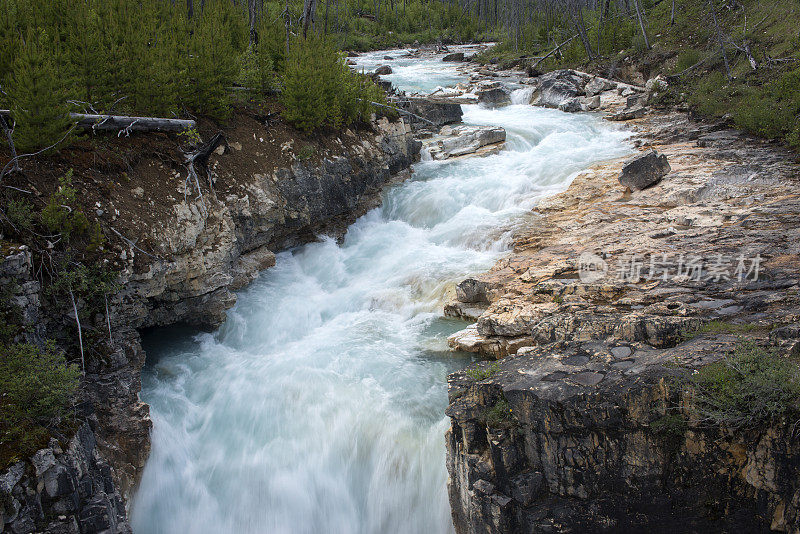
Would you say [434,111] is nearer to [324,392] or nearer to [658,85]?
[658,85]

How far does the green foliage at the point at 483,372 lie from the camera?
685 centimetres

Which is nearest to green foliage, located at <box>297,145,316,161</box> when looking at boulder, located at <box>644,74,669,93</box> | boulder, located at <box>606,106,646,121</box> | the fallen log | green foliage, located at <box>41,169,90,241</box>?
the fallen log

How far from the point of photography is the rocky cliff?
605 cm

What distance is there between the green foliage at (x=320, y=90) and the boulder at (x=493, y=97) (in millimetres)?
11496

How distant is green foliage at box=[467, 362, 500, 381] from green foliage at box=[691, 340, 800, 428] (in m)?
2.34

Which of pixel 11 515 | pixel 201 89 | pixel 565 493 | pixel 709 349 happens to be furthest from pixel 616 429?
pixel 201 89

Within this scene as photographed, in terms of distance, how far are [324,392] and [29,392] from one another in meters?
4.32

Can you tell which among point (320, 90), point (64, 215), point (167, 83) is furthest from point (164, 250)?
Result: point (320, 90)

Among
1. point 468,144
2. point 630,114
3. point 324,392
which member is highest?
point 630,114

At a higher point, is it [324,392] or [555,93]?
[555,93]

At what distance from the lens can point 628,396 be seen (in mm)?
5750

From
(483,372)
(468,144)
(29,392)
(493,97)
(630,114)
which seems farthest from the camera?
(493,97)

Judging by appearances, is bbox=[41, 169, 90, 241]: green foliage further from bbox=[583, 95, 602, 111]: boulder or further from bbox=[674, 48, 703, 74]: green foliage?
bbox=[674, 48, 703, 74]: green foliage

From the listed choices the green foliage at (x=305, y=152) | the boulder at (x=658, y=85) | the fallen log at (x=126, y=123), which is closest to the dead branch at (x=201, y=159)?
the fallen log at (x=126, y=123)
